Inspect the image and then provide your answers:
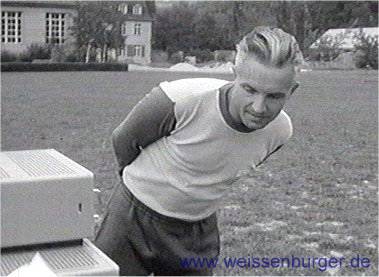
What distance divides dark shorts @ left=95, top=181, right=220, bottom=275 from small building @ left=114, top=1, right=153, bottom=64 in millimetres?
18309

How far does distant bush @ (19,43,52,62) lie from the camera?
784 inches

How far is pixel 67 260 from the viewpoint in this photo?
3.28 ft

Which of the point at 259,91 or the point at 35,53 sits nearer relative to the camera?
the point at 259,91

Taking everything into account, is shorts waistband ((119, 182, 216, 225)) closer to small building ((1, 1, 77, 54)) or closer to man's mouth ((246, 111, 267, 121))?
man's mouth ((246, 111, 267, 121))

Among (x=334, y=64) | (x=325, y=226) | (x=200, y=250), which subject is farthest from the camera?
(x=334, y=64)

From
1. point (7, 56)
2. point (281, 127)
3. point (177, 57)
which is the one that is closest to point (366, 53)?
point (177, 57)

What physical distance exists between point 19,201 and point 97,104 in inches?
367

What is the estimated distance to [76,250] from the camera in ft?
3.41

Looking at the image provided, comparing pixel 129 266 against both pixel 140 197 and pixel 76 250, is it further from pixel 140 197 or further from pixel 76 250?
pixel 76 250

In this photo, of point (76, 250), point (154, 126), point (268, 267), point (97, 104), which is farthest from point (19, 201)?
point (97, 104)

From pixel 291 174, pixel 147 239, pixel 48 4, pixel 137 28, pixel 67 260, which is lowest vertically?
pixel 137 28

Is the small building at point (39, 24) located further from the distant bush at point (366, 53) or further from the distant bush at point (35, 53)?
the distant bush at point (366, 53)

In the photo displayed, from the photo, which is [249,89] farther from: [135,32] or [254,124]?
[135,32]

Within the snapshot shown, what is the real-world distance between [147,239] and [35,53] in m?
19.3
